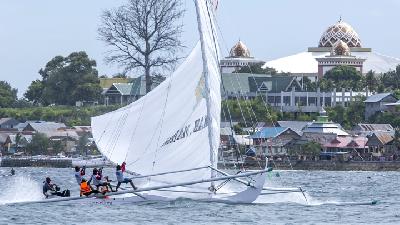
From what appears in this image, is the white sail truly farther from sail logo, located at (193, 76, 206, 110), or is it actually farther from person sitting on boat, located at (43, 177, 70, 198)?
person sitting on boat, located at (43, 177, 70, 198)

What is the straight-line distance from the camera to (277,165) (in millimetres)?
134625

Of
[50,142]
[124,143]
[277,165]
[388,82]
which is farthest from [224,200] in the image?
[388,82]

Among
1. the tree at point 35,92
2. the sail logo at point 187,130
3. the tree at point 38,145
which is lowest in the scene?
the tree at point 38,145

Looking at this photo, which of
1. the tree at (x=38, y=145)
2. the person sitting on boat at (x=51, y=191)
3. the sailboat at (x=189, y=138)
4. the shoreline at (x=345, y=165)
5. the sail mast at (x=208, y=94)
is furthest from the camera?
the tree at (x=38, y=145)

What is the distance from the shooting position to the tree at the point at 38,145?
157m

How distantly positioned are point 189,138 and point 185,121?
2.21ft

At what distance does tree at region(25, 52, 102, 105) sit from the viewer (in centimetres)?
18000

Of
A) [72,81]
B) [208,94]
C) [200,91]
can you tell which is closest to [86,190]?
[200,91]

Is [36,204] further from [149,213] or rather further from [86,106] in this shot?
[86,106]

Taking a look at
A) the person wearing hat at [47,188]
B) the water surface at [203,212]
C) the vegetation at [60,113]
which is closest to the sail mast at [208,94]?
the water surface at [203,212]

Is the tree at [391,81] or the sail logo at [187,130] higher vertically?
the tree at [391,81]

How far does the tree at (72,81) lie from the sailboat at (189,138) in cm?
11967

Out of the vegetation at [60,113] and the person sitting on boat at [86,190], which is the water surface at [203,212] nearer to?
the person sitting on boat at [86,190]

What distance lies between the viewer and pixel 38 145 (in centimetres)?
15750
